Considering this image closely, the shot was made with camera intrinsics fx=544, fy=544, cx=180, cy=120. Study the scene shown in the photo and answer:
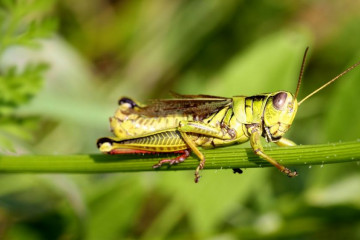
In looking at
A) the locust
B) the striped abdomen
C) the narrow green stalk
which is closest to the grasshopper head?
the locust

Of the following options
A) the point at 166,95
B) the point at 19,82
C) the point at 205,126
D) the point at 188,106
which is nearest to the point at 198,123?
the point at 205,126

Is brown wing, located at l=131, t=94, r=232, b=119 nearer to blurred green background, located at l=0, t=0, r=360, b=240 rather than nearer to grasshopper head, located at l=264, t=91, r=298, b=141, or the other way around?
grasshopper head, located at l=264, t=91, r=298, b=141

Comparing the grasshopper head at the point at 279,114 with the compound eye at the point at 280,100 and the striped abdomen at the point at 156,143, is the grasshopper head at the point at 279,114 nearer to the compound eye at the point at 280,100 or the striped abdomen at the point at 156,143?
the compound eye at the point at 280,100

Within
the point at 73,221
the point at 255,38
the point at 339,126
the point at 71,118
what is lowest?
the point at 73,221

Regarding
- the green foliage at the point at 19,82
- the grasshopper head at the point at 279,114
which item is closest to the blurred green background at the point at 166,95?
the green foliage at the point at 19,82

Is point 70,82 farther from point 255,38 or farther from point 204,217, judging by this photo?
point 204,217

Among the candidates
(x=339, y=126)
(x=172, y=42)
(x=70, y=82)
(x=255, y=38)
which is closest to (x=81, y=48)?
(x=70, y=82)

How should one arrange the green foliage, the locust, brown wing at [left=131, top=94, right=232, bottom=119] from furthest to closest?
brown wing at [left=131, top=94, right=232, bottom=119] < the green foliage < the locust
